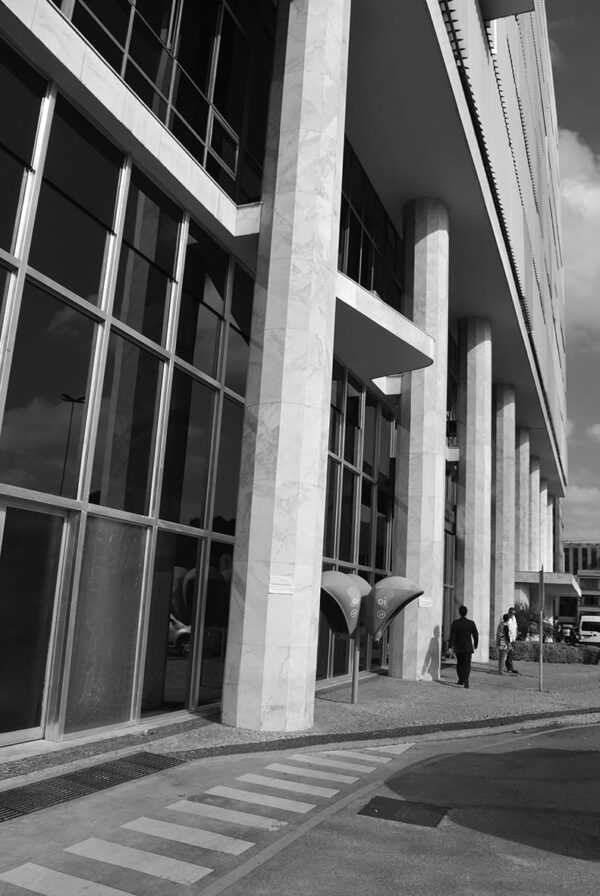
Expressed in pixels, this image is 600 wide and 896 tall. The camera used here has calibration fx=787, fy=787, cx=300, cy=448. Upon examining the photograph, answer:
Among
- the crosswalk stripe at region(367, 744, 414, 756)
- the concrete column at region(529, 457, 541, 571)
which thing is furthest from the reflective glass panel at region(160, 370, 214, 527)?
the concrete column at region(529, 457, 541, 571)

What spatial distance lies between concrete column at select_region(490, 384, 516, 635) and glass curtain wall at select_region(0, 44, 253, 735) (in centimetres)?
2598

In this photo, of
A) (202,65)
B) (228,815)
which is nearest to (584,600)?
(202,65)

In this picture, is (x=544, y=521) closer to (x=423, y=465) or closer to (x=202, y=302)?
(x=423, y=465)

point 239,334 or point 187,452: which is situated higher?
point 239,334

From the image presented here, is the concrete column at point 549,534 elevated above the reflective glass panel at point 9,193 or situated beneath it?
elevated above

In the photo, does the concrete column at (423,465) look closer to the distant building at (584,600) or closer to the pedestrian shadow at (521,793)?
the pedestrian shadow at (521,793)

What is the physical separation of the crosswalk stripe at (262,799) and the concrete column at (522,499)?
3902cm

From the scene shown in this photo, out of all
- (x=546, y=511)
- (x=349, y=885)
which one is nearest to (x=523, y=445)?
(x=546, y=511)

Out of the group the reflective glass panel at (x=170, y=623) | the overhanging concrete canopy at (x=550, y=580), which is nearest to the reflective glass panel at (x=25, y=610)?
the reflective glass panel at (x=170, y=623)

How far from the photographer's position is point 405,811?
23.9 feet

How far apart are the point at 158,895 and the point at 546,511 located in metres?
59.8

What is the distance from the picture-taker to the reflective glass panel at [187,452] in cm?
1227

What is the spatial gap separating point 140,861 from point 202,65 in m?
12.5

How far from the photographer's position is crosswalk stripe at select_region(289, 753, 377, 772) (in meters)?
9.16
